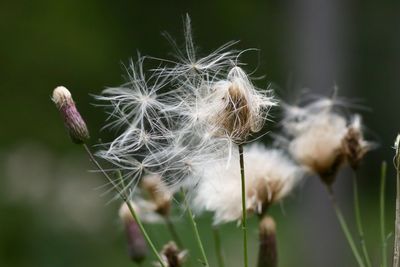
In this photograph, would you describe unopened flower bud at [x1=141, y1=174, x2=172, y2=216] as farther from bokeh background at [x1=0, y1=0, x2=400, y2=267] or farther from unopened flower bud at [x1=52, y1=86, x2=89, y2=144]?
bokeh background at [x1=0, y1=0, x2=400, y2=267]

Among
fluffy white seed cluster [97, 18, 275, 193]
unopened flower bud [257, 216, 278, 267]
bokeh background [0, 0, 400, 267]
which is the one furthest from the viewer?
bokeh background [0, 0, 400, 267]

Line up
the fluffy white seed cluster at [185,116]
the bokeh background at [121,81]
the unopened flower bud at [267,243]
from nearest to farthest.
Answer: the fluffy white seed cluster at [185,116], the unopened flower bud at [267,243], the bokeh background at [121,81]

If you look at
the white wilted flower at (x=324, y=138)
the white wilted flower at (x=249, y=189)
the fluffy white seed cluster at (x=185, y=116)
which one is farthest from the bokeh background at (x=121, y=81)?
the fluffy white seed cluster at (x=185, y=116)

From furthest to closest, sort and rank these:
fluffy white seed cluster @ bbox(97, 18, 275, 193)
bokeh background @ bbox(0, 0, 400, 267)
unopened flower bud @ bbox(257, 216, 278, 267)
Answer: bokeh background @ bbox(0, 0, 400, 267), unopened flower bud @ bbox(257, 216, 278, 267), fluffy white seed cluster @ bbox(97, 18, 275, 193)

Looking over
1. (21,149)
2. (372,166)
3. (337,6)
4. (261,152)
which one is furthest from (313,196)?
(261,152)

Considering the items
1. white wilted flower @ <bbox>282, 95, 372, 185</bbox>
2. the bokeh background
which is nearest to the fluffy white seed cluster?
white wilted flower @ <bbox>282, 95, 372, 185</bbox>

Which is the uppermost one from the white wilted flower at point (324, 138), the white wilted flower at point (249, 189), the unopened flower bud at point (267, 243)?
the white wilted flower at point (324, 138)

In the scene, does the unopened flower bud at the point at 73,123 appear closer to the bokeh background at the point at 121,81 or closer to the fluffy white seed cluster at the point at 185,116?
the fluffy white seed cluster at the point at 185,116
